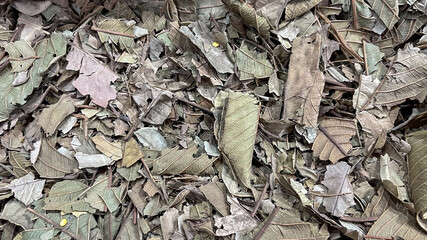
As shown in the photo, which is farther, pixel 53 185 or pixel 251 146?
pixel 53 185

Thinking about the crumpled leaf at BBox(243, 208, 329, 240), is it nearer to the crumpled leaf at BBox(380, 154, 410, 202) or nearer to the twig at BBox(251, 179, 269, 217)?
the twig at BBox(251, 179, 269, 217)

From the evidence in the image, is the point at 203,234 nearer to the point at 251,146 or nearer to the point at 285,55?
the point at 251,146

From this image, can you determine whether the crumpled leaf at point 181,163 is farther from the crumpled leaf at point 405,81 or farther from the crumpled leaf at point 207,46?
the crumpled leaf at point 405,81

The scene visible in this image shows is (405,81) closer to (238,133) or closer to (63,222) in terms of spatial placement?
(238,133)

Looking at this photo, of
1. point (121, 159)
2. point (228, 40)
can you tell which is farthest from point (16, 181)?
point (228, 40)

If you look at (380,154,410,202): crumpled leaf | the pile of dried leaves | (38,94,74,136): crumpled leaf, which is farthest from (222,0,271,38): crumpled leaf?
(38,94,74,136): crumpled leaf

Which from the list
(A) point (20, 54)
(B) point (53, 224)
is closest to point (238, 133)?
(B) point (53, 224)

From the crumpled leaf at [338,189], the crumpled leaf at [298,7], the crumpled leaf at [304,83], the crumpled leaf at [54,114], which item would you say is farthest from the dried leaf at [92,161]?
the crumpled leaf at [298,7]
